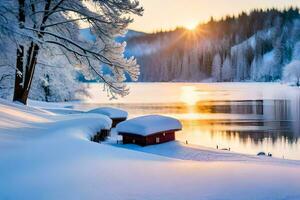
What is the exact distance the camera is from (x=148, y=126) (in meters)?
24.5

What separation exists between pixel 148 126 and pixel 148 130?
352 millimetres

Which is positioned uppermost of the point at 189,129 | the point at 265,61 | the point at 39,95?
the point at 265,61

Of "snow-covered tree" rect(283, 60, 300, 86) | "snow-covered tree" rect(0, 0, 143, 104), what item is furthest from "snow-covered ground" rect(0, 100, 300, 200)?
"snow-covered tree" rect(283, 60, 300, 86)

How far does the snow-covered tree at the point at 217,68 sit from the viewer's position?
181 meters

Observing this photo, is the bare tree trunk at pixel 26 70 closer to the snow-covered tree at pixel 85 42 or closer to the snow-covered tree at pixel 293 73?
the snow-covered tree at pixel 85 42

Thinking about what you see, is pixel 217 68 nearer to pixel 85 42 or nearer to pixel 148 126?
pixel 148 126

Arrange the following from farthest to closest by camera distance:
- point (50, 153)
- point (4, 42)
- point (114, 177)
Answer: point (4, 42)
point (50, 153)
point (114, 177)

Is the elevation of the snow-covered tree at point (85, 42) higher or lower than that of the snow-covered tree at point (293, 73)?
lower

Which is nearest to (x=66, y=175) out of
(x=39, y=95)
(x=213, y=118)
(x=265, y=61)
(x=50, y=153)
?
(x=50, y=153)

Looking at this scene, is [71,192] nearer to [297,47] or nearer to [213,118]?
[213,118]

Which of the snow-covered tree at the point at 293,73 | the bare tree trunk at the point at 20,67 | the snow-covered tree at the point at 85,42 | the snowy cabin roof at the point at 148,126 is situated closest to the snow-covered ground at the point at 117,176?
the bare tree trunk at the point at 20,67

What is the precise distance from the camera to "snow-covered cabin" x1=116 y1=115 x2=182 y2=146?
80.0 feet

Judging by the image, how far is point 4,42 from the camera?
11.3 m

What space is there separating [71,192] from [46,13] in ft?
41.2
